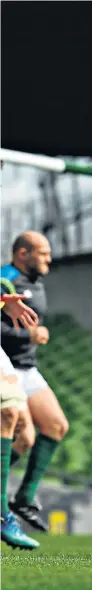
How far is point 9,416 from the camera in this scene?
377 cm

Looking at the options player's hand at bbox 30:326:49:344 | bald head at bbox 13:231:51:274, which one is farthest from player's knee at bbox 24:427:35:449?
bald head at bbox 13:231:51:274

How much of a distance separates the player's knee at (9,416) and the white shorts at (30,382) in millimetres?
297

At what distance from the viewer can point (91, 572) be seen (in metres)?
3.02

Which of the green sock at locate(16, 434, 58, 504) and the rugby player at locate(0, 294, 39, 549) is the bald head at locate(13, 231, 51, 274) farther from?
the green sock at locate(16, 434, 58, 504)

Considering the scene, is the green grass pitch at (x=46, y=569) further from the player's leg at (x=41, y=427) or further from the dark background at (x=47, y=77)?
the dark background at (x=47, y=77)

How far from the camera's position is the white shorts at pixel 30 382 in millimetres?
4117

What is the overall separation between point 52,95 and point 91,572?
639 centimetres

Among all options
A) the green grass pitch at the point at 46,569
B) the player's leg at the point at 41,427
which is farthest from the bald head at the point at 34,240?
the green grass pitch at the point at 46,569

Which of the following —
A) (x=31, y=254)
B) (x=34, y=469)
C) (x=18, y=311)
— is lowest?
(x=34, y=469)

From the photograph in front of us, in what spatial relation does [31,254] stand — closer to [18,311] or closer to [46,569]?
[18,311]

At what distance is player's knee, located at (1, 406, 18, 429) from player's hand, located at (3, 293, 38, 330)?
0.44 metres

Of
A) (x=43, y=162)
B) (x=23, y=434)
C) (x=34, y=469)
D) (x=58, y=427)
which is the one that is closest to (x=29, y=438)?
(x=23, y=434)

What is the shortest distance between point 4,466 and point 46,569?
834mm

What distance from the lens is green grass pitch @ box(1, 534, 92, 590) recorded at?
8.94ft
